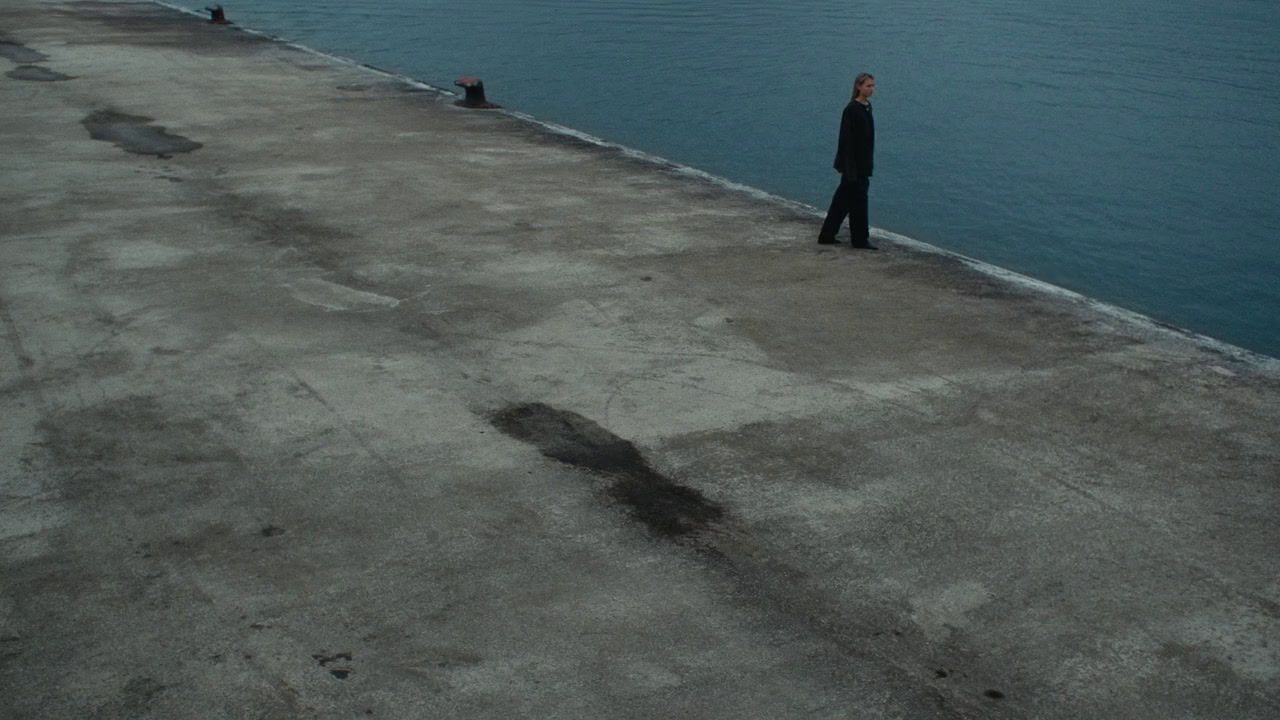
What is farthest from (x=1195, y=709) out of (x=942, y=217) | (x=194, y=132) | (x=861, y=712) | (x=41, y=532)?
(x=194, y=132)

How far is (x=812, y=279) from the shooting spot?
1206cm

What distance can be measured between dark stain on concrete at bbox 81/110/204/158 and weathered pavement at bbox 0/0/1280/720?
3452mm

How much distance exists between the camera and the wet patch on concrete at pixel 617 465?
24.3 feet

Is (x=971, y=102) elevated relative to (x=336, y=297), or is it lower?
elevated

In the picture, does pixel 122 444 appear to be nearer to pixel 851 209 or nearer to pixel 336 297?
pixel 336 297

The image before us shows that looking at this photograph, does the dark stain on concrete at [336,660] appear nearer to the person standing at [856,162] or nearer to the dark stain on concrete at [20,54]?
the person standing at [856,162]

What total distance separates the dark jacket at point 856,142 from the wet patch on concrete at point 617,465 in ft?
17.1

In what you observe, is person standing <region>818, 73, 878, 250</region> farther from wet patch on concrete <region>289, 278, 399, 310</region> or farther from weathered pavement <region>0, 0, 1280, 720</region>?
wet patch on concrete <region>289, 278, 399, 310</region>

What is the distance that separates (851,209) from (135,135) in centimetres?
1050

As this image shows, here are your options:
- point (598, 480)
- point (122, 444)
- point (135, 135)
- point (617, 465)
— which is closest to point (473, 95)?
point (135, 135)

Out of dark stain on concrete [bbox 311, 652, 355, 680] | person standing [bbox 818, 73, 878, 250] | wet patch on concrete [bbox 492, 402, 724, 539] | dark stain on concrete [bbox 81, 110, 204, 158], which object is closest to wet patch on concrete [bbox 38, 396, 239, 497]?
wet patch on concrete [bbox 492, 402, 724, 539]

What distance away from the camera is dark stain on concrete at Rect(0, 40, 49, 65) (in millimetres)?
26078

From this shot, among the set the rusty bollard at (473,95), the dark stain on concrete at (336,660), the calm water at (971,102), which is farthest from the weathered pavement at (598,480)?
the rusty bollard at (473,95)

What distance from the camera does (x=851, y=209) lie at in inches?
512
